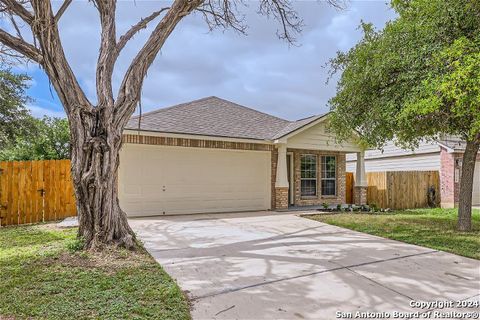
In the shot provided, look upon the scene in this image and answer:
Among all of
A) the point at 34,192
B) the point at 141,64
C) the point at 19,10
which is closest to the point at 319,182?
the point at 141,64

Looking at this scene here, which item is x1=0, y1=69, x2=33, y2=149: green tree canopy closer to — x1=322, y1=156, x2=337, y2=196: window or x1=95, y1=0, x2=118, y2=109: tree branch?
x1=95, y1=0, x2=118, y2=109: tree branch

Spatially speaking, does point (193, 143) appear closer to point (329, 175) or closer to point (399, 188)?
point (329, 175)

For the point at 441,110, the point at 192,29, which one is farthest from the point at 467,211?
the point at 192,29

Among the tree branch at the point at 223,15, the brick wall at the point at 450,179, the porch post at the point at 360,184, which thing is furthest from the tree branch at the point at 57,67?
the brick wall at the point at 450,179

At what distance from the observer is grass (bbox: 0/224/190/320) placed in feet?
10.9

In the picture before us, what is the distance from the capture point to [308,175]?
14539 millimetres

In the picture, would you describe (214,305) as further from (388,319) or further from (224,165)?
(224,165)

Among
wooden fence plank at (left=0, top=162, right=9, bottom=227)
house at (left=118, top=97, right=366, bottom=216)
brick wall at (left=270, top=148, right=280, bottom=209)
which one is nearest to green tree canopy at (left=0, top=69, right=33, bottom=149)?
wooden fence plank at (left=0, top=162, right=9, bottom=227)

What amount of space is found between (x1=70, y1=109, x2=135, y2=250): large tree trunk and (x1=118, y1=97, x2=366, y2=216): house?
175 inches

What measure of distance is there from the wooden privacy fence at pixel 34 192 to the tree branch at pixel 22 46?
4.66m

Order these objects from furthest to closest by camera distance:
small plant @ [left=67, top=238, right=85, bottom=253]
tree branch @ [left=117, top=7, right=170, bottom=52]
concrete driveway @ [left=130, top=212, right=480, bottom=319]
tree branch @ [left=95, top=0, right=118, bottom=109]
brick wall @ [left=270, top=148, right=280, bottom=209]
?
brick wall @ [left=270, top=148, right=280, bottom=209] → tree branch @ [left=117, top=7, right=170, bottom=52] → tree branch @ [left=95, top=0, right=118, bottom=109] → small plant @ [left=67, top=238, right=85, bottom=253] → concrete driveway @ [left=130, top=212, right=480, bottom=319]

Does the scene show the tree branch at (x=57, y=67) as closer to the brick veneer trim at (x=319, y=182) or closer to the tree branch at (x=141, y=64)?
the tree branch at (x=141, y=64)

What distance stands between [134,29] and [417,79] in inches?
240

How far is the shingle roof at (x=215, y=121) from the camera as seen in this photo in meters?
11.2
